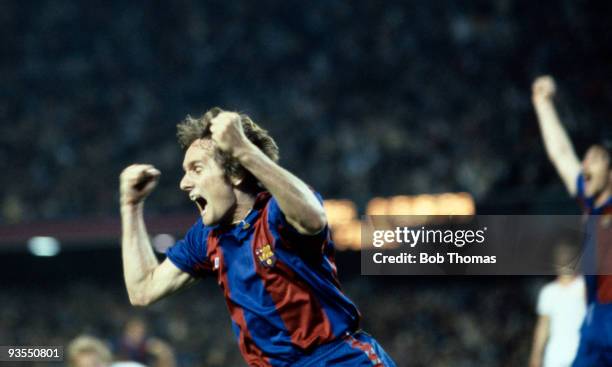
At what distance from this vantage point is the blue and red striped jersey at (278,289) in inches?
124

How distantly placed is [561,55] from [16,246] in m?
7.63

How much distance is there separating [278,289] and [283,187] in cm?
48

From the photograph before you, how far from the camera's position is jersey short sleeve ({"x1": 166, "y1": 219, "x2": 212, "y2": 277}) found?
353cm

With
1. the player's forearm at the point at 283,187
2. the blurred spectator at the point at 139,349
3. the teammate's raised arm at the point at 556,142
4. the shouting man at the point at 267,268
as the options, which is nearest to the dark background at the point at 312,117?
the blurred spectator at the point at 139,349

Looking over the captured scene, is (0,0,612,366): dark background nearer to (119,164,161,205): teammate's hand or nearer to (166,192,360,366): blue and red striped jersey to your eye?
(119,164,161,205): teammate's hand

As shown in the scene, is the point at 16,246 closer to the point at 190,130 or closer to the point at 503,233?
the point at 503,233

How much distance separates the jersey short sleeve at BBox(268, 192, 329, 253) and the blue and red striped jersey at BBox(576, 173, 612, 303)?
1.82m

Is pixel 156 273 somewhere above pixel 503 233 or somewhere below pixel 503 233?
below

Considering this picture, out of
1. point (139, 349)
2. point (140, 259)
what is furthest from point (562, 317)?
point (139, 349)

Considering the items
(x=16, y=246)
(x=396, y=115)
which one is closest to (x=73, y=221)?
(x=16, y=246)

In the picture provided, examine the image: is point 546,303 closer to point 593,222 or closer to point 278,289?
point 593,222

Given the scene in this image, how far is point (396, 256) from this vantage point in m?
9.59

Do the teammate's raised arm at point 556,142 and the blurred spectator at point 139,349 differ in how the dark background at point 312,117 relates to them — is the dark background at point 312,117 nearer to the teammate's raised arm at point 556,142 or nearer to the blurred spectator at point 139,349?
the blurred spectator at point 139,349

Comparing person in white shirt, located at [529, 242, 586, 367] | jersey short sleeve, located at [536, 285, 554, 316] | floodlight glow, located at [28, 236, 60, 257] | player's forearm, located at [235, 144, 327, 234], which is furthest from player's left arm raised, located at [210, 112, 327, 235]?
floodlight glow, located at [28, 236, 60, 257]
